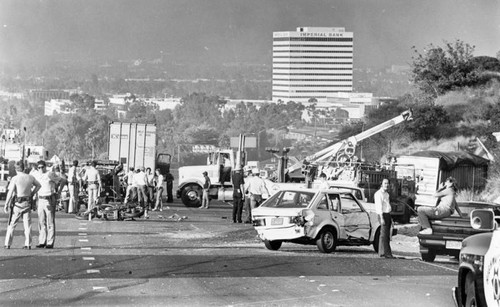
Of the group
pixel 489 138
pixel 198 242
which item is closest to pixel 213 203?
pixel 489 138

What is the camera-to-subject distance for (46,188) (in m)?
21.9

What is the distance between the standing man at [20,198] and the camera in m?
21.2

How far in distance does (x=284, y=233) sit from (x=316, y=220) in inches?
25.6

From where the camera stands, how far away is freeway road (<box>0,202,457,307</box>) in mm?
14969

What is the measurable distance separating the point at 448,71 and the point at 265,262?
54481mm

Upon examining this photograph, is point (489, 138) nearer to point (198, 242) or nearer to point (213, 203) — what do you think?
point (213, 203)

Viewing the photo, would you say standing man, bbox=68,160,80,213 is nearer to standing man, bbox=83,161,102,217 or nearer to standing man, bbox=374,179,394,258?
standing man, bbox=83,161,102,217

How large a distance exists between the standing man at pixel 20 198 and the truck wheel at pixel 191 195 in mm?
21574

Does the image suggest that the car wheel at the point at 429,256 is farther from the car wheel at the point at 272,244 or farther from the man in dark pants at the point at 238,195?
the man in dark pants at the point at 238,195

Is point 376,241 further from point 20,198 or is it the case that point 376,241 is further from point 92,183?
point 92,183

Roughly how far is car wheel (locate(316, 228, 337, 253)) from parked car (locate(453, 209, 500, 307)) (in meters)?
9.99

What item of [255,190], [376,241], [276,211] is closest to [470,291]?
[276,211]

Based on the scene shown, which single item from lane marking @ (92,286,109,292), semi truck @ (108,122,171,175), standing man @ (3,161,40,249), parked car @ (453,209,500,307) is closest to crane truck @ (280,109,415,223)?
semi truck @ (108,122,171,175)

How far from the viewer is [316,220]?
22.1 metres
